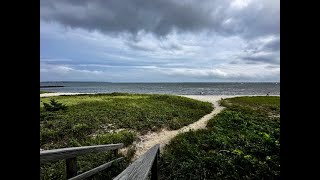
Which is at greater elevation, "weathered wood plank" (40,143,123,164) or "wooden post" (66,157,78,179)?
"weathered wood plank" (40,143,123,164)

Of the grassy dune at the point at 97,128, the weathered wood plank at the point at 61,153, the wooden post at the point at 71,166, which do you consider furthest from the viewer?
the grassy dune at the point at 97,128

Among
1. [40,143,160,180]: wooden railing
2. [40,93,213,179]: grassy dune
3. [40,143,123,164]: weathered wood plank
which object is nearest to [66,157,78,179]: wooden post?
[40,143,160,180]: wooden railing

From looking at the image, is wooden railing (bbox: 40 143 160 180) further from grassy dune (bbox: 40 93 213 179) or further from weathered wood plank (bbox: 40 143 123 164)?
grassy dune (bbox: 40 93 213 179)

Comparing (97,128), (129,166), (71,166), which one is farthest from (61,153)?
(97,128)

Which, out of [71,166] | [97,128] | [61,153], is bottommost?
[97,128]

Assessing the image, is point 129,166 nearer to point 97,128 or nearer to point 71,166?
point 71,166

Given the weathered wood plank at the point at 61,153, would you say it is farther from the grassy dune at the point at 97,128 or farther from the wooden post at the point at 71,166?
the grassy dune at the point at 97,128

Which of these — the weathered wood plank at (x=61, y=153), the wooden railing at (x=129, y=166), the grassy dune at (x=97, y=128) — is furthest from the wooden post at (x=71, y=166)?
the grassy dune at (x=97, y=128)

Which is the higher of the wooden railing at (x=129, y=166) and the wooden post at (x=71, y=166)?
the wooden railing at (x=129, y=166)
